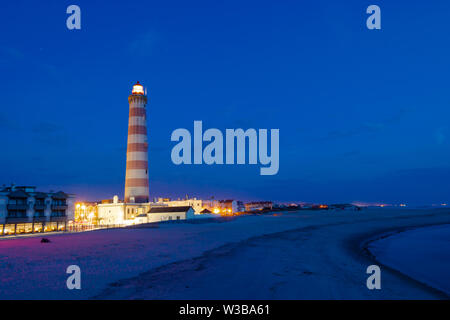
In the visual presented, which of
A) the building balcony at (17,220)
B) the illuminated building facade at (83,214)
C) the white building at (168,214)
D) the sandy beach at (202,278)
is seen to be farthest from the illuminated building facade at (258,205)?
the sandy beach at (202,278)

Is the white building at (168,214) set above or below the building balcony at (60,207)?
below

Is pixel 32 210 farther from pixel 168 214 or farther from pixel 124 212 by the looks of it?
pixel 168 214

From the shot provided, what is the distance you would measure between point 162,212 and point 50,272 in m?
41.3

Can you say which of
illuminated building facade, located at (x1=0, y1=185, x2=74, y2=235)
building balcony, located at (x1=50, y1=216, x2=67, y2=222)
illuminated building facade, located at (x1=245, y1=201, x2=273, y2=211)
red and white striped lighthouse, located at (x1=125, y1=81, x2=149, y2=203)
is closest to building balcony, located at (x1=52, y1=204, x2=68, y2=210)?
illuminated building facade, located at (x1=0, y1=185, x2=74, y2=235)

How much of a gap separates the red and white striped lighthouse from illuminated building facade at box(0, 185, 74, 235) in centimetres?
1109

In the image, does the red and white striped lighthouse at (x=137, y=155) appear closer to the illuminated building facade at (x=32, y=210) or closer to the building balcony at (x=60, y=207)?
the building balcony at (x=60, y=207)

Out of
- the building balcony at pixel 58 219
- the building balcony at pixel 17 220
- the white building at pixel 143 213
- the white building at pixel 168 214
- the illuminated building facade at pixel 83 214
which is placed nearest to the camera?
the building balcony at pixel 17 220

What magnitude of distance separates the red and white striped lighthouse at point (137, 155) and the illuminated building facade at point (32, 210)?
36.4 feet

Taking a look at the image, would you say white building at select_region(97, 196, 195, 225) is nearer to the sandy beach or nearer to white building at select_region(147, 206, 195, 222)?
white building at select_region(147, 206, 195, 222)

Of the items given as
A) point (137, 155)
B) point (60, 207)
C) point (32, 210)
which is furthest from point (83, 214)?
point (137, 155)

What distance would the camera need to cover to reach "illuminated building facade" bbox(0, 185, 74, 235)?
41750mm

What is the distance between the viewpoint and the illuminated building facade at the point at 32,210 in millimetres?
41750

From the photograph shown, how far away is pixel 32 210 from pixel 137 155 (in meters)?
18.5

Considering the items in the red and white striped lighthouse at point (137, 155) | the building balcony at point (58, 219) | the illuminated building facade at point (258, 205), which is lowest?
the illuminated building facade at point (258, 205)
